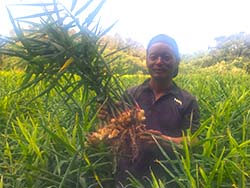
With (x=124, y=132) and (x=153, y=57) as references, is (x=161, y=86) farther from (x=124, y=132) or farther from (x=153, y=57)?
(x=124, y=132)

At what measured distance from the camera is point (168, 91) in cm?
219

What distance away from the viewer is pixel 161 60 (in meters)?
2.10

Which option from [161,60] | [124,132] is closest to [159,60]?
[161,60]

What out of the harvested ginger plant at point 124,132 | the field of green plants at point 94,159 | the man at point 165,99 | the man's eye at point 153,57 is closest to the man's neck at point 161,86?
the man at point 165,99

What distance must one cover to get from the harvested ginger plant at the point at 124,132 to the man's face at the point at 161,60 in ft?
1.22

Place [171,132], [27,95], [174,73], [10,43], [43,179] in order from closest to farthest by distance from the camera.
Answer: [10,43] → [43,179] → [171,132] → [174,73] → [27,95]

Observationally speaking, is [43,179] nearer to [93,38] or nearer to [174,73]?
[93,38]

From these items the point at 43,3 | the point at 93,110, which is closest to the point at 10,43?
the point at 43,3

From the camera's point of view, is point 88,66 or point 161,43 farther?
point 161,43

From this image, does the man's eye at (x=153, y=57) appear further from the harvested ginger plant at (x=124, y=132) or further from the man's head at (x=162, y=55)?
the harvested ginger plant at (x=124, y=132)

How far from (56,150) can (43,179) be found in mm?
280

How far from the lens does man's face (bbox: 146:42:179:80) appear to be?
2.10 metres

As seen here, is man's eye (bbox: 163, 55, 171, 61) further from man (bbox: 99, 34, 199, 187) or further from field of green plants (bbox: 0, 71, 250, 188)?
field of green plants (bbox: 0, 71, 250, 188)

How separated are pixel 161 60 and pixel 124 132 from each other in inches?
19.6
